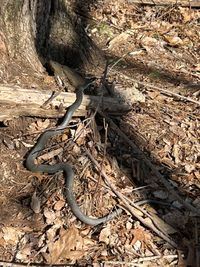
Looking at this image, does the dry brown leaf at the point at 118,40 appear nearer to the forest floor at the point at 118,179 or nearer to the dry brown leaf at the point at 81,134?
the forest floor at the point at 118,179

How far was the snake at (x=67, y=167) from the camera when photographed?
149 inches

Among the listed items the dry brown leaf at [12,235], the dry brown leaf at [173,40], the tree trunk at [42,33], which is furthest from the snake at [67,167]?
the dry brown leaf at [173,40]

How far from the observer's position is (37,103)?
4332 millimetres

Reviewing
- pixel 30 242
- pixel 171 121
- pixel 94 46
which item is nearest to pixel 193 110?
pixel 171 121

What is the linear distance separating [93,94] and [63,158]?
2.99 feet

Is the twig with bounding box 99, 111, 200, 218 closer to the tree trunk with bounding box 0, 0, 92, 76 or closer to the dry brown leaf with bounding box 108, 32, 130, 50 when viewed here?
the tree trunk with bounding box 0, 0, 92, 76

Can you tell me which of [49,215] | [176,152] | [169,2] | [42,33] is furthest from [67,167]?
[169,2]

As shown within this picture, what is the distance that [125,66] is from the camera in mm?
5656

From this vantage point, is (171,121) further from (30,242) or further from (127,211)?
(30,242)

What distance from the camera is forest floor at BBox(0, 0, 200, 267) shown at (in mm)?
3627

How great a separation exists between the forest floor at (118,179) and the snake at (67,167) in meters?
0.05

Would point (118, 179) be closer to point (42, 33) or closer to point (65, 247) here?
point (65, 247)

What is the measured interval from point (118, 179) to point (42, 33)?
1860mm

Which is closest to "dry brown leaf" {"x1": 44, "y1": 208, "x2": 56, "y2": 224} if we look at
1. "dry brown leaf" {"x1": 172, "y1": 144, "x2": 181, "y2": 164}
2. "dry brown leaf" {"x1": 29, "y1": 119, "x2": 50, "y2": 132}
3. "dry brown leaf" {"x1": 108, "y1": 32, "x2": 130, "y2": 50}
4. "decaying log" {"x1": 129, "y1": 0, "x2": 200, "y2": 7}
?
"dry brown leaf" {"x1": 29, "y1": 119, "x2": 50, "y2": 132}
